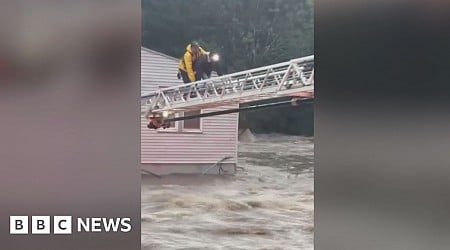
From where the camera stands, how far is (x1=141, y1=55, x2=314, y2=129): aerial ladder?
2252 mm

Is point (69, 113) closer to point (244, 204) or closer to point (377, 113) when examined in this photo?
point (244, 204)

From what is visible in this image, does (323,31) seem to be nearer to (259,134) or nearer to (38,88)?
(259,134)

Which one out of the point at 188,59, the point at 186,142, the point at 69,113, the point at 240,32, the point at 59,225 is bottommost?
the point at 59,225

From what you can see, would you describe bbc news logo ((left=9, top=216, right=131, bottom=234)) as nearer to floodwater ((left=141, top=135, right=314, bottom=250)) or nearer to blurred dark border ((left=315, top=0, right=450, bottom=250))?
floodwater ((left=141, top=135, right=314, bottom=250))

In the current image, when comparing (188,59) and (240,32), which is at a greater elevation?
(240,32)

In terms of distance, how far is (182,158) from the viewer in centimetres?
226

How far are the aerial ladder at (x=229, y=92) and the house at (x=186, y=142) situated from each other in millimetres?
31

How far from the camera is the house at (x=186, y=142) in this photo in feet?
7.38

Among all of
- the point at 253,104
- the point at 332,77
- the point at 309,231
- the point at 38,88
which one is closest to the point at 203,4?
the point at 253,104

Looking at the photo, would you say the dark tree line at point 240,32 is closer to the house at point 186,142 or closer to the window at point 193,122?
the house at point 186,142

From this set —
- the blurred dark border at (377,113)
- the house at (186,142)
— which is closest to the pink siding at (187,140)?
the house at (186,142)

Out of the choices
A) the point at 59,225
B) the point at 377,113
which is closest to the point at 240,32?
the point at 377,113

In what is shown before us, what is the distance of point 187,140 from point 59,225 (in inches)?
26.5

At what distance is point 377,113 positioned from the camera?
7.61 feet
